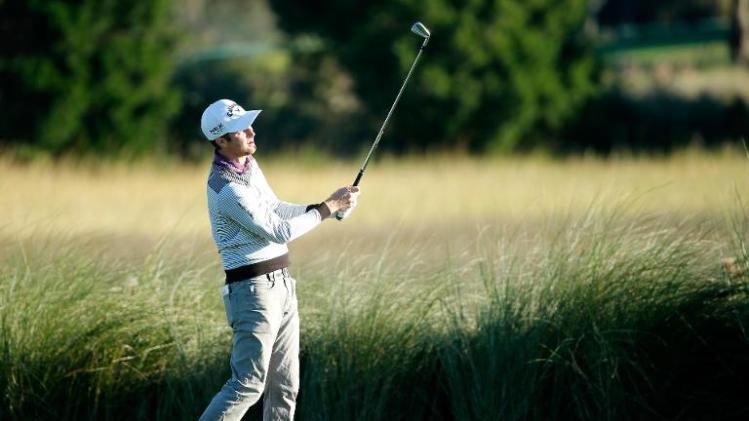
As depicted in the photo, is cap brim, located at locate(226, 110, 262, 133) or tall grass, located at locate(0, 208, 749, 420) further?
tall grass, located at locate(0, 208, 749, 420)

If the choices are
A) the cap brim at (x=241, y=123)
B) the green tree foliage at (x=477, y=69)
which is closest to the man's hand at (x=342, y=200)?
the cap brim at (x=241, y=123)

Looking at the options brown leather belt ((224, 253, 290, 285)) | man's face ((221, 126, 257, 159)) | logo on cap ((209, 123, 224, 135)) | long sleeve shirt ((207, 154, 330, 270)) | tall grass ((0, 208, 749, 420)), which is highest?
logo on cap ((209, 123, 224, 135))

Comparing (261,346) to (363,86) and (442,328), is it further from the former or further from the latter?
(363,86)

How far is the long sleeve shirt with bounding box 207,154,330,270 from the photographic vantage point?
5715mm

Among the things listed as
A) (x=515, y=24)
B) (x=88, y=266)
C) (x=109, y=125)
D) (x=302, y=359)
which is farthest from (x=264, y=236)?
(x=515, y=24)

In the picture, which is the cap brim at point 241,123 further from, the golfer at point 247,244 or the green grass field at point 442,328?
the green grass field at point 442,328

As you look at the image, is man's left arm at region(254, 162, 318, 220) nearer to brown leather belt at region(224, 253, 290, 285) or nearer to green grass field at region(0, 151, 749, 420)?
brown leather belt at region(224, 253, 290, 285)

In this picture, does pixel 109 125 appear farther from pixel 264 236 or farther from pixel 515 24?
pixel 264 236

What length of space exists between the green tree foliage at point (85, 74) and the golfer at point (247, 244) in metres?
16.3

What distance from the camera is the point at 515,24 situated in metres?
23.7

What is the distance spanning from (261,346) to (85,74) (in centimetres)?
1700

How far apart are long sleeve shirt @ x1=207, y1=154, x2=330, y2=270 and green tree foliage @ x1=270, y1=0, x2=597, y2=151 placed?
17.1 metres

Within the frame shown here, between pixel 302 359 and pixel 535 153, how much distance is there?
17.3 metres

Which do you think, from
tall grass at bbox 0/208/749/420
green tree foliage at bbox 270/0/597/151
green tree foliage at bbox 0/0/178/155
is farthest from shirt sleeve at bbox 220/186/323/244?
green tree foliage at bbox 270/0/597/151
